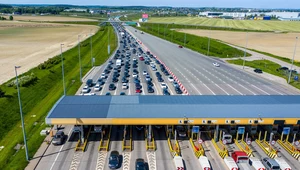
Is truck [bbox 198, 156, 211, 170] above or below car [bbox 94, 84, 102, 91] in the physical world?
below

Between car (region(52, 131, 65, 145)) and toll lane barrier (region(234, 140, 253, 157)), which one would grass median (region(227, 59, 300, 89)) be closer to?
toll lane barrier (region(234, 140, 253, 157))

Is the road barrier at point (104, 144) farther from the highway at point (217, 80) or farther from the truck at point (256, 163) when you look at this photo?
the highway at point (217, 80)

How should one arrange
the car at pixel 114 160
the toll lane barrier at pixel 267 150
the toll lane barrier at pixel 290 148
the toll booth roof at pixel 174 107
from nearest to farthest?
the car at pixel 114 160 → the toll lane barrier at pixel 267 150 → the toll lane barrier at pixel 290 148 → the toll booth roof at pixel 174 107

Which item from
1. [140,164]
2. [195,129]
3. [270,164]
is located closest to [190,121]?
[195,129]

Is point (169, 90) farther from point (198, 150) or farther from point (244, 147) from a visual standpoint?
point (198, 150)

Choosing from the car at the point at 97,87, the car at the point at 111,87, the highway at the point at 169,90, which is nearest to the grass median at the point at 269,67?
the highway at the point at 169,90

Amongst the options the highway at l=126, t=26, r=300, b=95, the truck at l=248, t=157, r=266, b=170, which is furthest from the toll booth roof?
the highway at l=126, t=26, r=300, b=95

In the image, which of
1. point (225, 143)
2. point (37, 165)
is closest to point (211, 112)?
point (225, 143)
